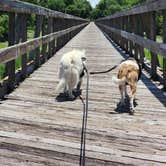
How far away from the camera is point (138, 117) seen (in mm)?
4414

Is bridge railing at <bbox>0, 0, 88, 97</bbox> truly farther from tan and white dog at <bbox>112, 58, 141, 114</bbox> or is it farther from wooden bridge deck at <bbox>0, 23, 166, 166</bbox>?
tan and white dog at <bbox>112, 58, 141, 114</bbox>

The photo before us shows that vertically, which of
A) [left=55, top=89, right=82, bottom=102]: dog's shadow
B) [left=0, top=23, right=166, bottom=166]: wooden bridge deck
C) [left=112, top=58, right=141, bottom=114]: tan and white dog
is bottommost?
[left=0, top=23, right=166, bottom=166]: wooden bridge deck

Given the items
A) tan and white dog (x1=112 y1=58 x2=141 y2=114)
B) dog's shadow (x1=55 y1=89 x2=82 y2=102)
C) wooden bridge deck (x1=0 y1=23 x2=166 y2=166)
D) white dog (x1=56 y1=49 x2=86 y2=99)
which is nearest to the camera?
wooden bridge deck (x1=0 y1=23 x2=166 y2=166)

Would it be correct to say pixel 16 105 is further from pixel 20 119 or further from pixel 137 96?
pixel 137 96

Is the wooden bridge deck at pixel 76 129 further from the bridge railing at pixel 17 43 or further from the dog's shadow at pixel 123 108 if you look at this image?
the bridge railing at pixel 17 43

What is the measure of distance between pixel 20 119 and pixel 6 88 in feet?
4.76

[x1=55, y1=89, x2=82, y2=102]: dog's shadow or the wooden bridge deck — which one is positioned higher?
[x1=55, y1=89, x2=82, y2=102]: dog's shadow

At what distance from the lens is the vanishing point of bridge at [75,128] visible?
3.18 metres

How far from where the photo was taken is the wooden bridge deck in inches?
125

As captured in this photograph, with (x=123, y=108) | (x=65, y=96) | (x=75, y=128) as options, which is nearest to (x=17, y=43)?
(x=65, y=96)

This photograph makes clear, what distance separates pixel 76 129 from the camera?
387cm

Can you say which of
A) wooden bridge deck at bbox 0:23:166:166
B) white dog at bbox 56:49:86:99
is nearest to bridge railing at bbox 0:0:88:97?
wooden bridge deck at bbox 0:23:166:166

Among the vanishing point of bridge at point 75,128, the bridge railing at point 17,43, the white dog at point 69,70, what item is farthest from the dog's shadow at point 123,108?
the bridge railing at point 17,43

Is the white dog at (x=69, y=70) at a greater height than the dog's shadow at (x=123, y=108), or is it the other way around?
the white dog at (x=69, y=70)
